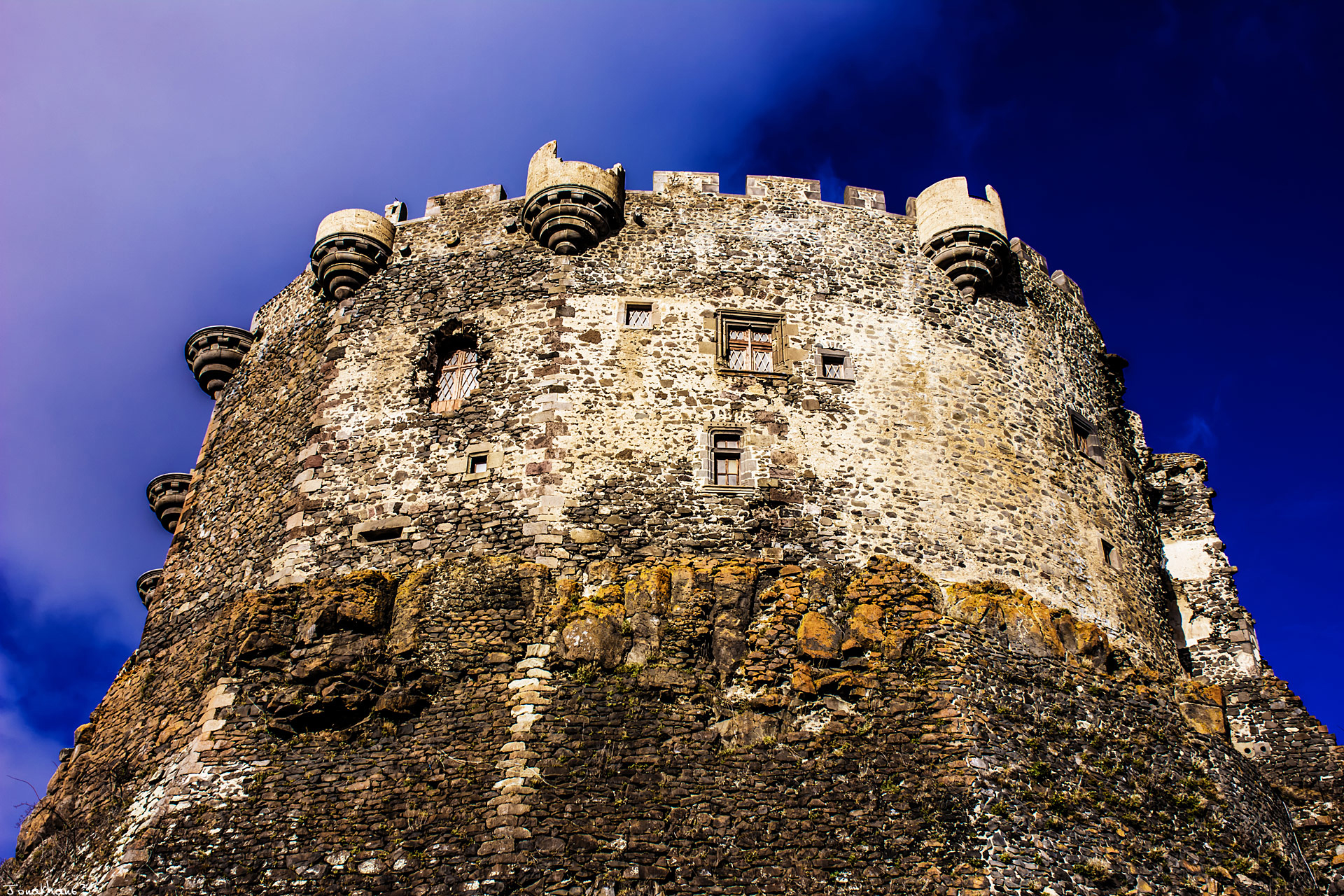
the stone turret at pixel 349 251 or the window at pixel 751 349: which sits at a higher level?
the stone turret at pixel 349 251

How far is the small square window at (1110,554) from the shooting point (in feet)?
62.5

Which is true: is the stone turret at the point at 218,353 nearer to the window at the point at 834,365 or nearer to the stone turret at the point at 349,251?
the stone turret at the point at 349,251

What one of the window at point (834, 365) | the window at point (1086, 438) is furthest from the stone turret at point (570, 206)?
the window at point (1086, 438)

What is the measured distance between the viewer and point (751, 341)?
19078 millimetres

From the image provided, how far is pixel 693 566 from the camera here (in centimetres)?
1606

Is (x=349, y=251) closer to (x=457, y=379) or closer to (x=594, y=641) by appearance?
(x=457, y=379)

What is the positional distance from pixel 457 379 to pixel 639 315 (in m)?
3.45

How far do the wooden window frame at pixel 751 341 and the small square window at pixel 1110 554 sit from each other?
21.6 feet

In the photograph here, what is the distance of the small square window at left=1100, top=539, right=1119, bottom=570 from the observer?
19.1m

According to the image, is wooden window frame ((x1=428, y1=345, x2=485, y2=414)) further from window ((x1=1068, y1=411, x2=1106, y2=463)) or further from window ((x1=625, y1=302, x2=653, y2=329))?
window ((x1=1068, y1=411, x2=1106, y2=463))

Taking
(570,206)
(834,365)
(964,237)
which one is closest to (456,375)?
(570,206)

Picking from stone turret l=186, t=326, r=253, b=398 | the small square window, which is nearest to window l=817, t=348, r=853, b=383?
the small square window

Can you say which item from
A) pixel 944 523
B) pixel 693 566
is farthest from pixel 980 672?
pixel 693 566

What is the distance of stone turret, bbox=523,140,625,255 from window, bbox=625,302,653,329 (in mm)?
1709
